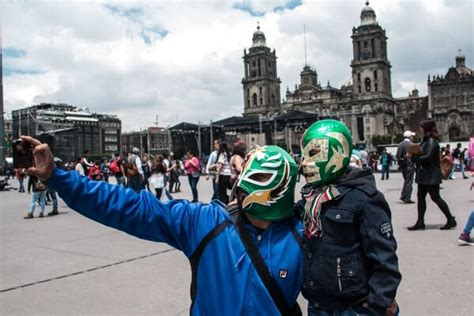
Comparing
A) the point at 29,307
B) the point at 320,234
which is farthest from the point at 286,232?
the point at 29,307

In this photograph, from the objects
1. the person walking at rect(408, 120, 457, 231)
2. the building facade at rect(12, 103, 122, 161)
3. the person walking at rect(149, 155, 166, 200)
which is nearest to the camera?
the person walking at rect(408, 120, 457, 231)

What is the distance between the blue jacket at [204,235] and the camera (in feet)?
5.83

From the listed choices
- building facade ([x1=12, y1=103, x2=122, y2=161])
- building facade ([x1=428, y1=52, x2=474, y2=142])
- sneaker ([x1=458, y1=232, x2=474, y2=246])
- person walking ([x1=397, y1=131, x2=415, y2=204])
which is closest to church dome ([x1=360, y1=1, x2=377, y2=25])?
building facade ([x1=428, y1=52, x2=474, y2=142])

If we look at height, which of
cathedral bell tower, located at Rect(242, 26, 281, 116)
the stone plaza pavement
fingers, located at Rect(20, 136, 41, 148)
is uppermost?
cathedral bell tower, located at Rect(242, 26, 281, 116)

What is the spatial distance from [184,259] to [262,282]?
4064 millimetres

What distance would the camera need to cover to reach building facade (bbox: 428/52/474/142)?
8862 centimetres

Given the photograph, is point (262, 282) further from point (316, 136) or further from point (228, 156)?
point (228, 156)

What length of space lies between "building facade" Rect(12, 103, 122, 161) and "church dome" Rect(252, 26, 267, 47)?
40.6 metres

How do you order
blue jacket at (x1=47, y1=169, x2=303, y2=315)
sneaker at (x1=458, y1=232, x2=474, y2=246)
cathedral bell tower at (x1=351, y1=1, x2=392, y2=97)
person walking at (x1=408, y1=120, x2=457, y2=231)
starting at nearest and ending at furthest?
blue jacket at (x1=47, y1=169, x2=303, y2=315)
sneaker at (x1=458, y1=232, x2=474, y2=246)
person walking at (x1=408, y1=120, x2=457, y2=231)
cathedral bell tower at (x1=351, y1=1, x2=392, y2=97)

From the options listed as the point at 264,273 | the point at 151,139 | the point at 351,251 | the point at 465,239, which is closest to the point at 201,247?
the point at 264,273

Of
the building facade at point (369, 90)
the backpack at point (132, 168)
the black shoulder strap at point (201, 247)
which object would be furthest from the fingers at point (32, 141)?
the building facade at point (369, 90)

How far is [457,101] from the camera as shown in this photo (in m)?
94.7

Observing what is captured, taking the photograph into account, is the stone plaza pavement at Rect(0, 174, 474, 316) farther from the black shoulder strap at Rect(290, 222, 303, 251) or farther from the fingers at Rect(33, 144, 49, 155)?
the fingers at Rect(33, 144, 49, 155)

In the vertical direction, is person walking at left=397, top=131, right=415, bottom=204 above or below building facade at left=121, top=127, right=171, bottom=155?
below
